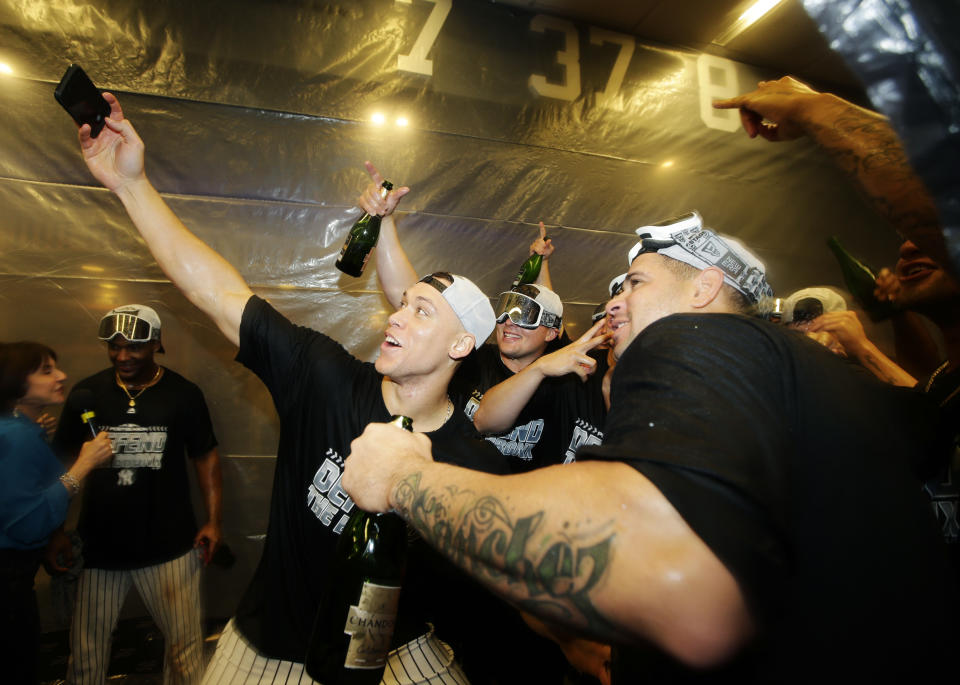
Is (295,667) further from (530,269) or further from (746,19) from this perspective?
(746,19)

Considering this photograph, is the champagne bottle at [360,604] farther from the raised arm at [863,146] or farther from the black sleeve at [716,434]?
the raised arm at [863,146]

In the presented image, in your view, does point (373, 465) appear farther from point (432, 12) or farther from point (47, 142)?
point (432, 12)

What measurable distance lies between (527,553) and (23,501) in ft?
10.3

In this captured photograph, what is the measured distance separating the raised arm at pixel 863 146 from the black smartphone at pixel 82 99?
2.24 meters

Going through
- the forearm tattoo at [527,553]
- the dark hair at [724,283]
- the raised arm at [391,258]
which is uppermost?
the raised arm at [391,258]

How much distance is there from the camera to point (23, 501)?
250 cm

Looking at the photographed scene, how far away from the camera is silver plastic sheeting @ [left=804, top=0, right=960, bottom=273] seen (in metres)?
0.48

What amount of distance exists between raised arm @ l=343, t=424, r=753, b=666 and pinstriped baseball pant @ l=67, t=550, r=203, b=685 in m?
3.45

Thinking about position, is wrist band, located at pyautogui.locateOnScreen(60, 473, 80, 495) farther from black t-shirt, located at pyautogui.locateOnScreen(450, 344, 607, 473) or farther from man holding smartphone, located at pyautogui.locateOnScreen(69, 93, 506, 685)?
black t-shirt, located at pyautogui.locateOnScreen(450, 344, 607, 473)

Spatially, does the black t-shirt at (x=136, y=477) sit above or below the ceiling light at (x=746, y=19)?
below

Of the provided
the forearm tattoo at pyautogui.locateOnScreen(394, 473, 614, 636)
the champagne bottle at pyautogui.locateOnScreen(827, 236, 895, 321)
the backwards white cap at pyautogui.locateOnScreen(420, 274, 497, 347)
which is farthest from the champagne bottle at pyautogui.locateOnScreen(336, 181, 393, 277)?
the champagne bottle at pyautogui.locateOnScreen(827, 236, 895, 321)

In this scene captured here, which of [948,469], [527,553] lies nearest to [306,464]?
[527,553]

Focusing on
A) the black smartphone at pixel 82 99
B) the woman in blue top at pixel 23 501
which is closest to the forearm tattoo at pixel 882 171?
the black smartphone at pixel 82 99

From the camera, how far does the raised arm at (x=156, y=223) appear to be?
1.69 m
